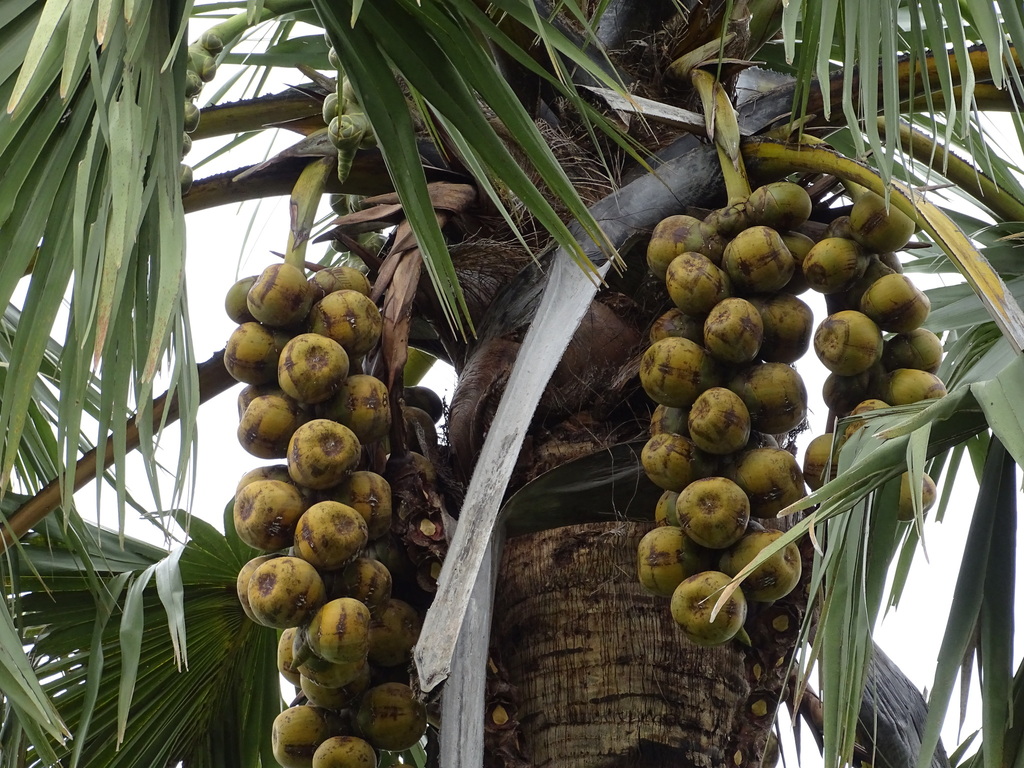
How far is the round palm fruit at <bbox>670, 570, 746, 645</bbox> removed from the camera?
1.59 m

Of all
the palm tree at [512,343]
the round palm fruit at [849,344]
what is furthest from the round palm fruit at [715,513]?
the round palm fruit at [849,344]

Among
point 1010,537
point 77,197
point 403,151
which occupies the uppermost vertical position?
point 403,151

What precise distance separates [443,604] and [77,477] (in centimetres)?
77

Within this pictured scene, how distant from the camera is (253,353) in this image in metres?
1.81

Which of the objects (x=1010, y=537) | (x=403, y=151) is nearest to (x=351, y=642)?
(x=403, y=151)

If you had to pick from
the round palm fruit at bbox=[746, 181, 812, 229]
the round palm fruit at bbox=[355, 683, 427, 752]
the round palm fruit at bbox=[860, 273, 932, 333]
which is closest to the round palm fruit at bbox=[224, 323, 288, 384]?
the round palm fruit at bbox=[355, 683, 427, 752]

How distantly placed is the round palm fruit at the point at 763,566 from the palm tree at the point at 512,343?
8cm

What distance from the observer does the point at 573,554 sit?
2051 mm

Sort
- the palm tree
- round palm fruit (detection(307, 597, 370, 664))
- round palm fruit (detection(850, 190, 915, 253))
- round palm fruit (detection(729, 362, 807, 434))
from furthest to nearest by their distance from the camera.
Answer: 1. round palm fruit (detection(850, 190, 915, 253))
2. round palm fruit (detection(729, 362, 807, 434))
3. round palm fruit (detection(307, 597, 370, 664))
4. the palm tree

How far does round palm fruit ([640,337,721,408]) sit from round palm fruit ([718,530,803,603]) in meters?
0.23

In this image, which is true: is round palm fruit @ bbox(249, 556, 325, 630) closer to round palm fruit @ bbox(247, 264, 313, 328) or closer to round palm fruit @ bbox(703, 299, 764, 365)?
round palm fruit @ bbox(247, 264, 313, 328)

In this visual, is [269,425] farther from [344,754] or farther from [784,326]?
[784,326]

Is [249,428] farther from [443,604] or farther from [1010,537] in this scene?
[1010,537]

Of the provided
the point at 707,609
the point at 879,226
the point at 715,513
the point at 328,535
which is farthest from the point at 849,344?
the point at 328,535
